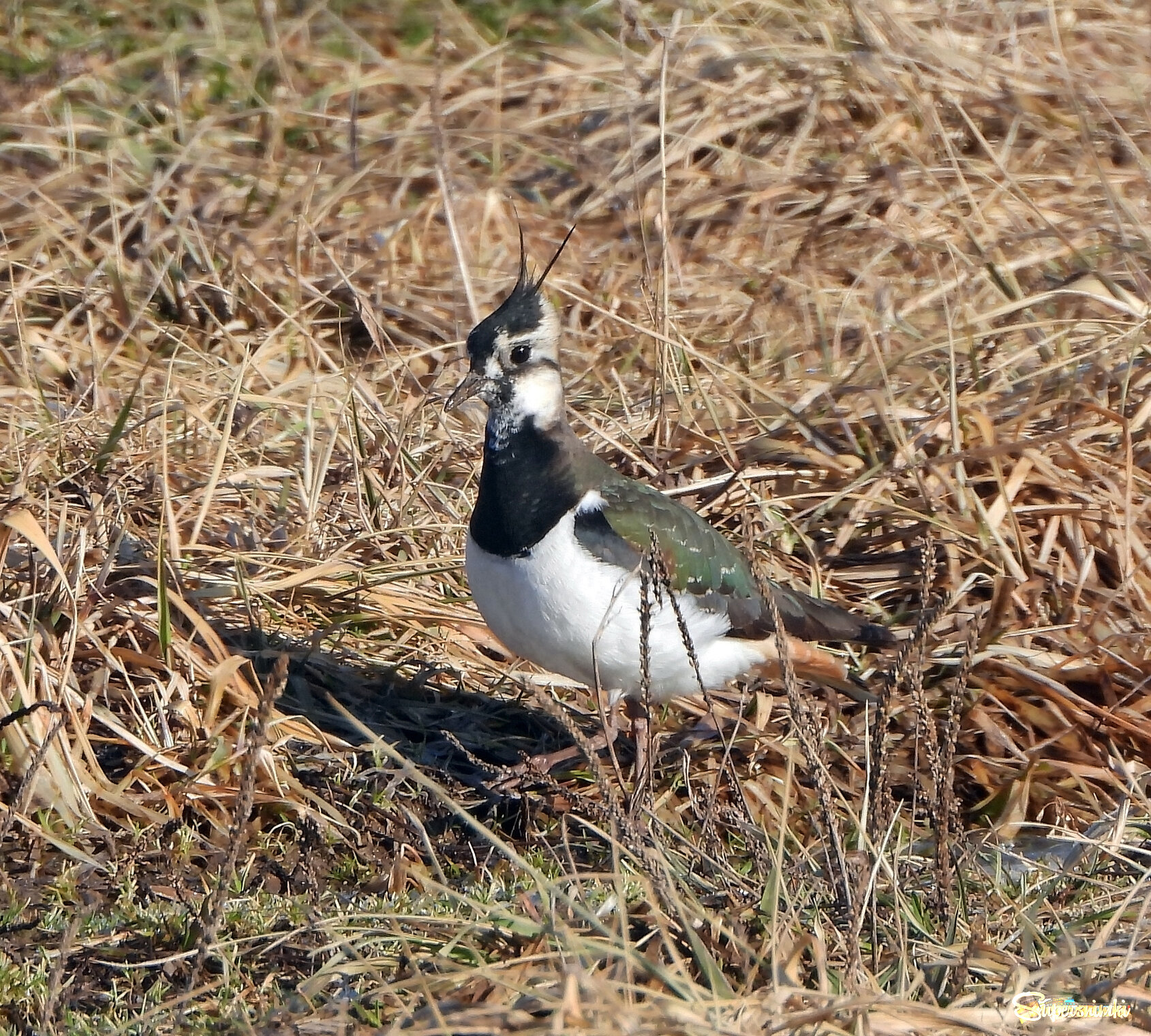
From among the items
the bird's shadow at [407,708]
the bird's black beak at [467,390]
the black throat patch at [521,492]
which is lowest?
the bird's shadow at [407,708]

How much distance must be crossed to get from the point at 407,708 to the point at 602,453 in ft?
4.73

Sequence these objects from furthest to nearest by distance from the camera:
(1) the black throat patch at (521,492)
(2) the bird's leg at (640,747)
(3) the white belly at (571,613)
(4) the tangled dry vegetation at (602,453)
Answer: (1) the black throat patch at (521,492)
(3) the white belly at (571,613)
(2) the bird's leg at (640,747)
(4) the tangled dry vegetation at (602,453)

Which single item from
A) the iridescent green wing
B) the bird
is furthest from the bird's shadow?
the iridescent green wing

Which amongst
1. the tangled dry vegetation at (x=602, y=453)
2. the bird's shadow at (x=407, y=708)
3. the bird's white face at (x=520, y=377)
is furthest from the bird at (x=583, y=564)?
the bird's shadow at (x=407, y=708)

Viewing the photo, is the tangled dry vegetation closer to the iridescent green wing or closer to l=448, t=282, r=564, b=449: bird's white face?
the iridescent green wing

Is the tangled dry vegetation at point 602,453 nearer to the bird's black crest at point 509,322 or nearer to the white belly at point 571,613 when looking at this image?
the white belly at point 571,613

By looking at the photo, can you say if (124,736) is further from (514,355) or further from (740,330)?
(740,330)

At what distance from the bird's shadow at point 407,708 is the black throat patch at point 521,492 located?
2.30 ft

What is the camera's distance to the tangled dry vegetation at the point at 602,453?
306 centimetres

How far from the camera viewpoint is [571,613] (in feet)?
13.0

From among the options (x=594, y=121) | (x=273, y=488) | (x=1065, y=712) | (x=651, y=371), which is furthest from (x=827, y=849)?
(x=594, y=121)

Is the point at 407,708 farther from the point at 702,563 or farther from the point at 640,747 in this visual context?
the point at 702,563

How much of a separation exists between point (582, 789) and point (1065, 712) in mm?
1469

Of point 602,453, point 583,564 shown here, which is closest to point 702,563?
point 583,564
